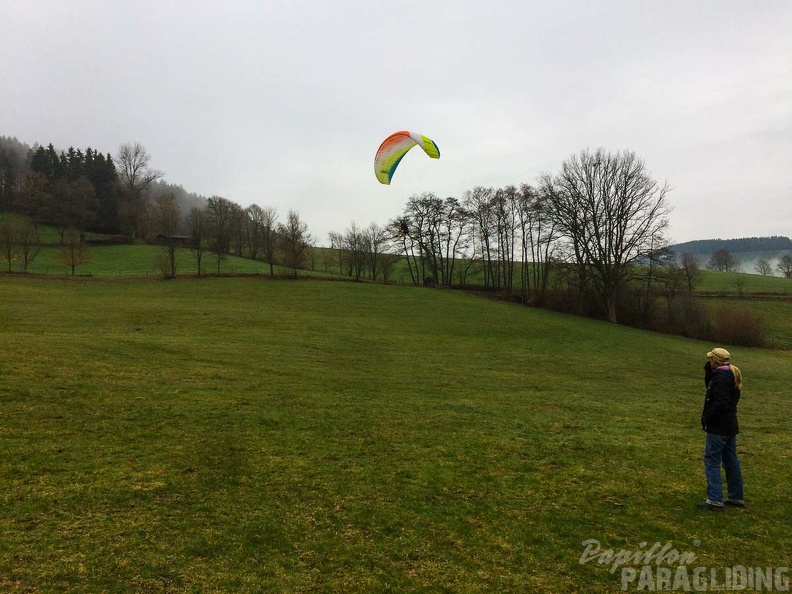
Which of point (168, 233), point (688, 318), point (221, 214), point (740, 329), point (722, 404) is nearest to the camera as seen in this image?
point (722, 404)

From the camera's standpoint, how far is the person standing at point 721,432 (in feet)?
23.0

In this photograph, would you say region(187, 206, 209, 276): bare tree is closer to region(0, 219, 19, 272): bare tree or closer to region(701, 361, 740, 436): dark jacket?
region(0, 219, 19, 272): bare tree

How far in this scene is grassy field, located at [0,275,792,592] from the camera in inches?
207

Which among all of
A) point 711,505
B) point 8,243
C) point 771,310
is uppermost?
point 8,243

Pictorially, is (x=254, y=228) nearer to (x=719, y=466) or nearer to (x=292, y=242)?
(x=292, y=242)

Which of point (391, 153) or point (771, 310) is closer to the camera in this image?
point (391, 153)

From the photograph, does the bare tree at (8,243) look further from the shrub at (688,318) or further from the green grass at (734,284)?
the green grass at (734,284)

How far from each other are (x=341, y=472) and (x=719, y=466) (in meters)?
6.42

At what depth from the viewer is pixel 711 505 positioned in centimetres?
711

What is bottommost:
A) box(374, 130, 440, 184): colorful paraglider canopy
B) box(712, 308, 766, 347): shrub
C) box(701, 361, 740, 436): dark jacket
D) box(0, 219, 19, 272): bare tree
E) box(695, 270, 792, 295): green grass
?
box(712, 308, 766, 347): shrub

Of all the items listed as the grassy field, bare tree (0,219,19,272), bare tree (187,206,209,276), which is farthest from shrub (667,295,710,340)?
bare tree (0,219,19,272)

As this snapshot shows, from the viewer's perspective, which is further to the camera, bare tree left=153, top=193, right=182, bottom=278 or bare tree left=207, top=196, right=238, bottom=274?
bare tree left=207, top=196, right=238, bottom=274

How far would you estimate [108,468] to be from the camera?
296 inches

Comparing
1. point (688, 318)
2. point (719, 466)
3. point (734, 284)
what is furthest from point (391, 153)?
point (734, 284)
